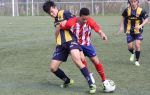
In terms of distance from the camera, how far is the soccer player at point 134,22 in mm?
12445

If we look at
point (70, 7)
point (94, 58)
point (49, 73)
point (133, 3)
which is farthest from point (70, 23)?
point (70, 7)

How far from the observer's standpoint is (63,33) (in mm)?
9008

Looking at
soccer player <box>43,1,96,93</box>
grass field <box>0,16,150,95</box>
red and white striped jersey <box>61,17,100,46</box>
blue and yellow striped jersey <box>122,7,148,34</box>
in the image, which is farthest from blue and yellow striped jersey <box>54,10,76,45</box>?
blue and yellow striped jersey <box>122,7,148,34</box>

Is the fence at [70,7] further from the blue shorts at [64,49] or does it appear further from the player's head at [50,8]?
the player's head at [50,8]

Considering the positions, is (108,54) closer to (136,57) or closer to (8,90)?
(136,57)

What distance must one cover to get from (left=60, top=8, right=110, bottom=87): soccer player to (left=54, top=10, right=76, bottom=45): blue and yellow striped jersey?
4.2 inches

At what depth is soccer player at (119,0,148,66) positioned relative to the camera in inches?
490

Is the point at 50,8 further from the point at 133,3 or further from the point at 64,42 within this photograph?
the point at 133,3

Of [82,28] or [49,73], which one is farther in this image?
[49,73]

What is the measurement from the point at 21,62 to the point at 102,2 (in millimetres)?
Result: 41473

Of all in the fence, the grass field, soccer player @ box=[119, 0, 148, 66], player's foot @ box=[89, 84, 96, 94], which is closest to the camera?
player's foot @ box=[89, 84, 96, 94]

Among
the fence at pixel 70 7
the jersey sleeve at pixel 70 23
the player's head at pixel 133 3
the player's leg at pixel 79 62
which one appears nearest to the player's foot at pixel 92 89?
the player's leg at pixel 79 62

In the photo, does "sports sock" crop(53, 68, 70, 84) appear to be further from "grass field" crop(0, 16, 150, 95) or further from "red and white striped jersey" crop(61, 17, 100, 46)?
"red and white striped jersey" crop(61, 17, 100, 46)

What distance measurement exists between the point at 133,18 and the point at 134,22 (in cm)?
13
